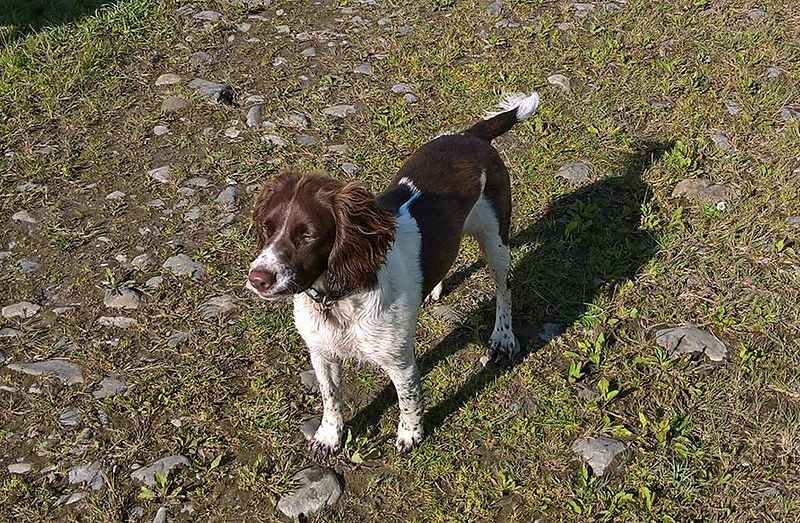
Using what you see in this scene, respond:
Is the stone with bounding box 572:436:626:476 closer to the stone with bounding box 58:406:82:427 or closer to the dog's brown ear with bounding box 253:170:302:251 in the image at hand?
the dog's brown ear with bounding box 253:170:302:251

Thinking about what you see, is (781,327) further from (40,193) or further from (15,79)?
(15,79)

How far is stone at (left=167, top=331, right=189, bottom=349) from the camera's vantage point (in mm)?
4504

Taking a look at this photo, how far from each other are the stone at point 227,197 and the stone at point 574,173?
2.28m

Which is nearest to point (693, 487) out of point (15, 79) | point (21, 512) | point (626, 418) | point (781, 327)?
point (626, 418)

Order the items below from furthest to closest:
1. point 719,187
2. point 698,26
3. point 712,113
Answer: point 698,26 < point 712,113 < point 719,187

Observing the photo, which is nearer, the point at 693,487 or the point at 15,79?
the point at 693,487

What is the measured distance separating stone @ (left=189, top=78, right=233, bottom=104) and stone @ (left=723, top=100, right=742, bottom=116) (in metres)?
3.96

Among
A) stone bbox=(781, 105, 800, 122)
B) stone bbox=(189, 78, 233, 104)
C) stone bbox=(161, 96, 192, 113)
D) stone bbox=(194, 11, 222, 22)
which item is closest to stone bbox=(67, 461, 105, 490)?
stone bbox=(161, 96, 192, 113)

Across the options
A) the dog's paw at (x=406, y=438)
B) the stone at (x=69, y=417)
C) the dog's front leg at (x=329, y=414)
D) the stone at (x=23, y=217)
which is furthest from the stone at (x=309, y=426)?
the stone at (x=23, y=217)

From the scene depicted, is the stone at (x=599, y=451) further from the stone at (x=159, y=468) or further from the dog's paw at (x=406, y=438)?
the stone at (x=159, y=468)

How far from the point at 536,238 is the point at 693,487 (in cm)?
197

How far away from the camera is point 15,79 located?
6.66 metres

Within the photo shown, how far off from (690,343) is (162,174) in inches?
146

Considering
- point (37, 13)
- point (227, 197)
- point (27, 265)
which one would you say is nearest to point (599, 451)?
point (227, 197)
